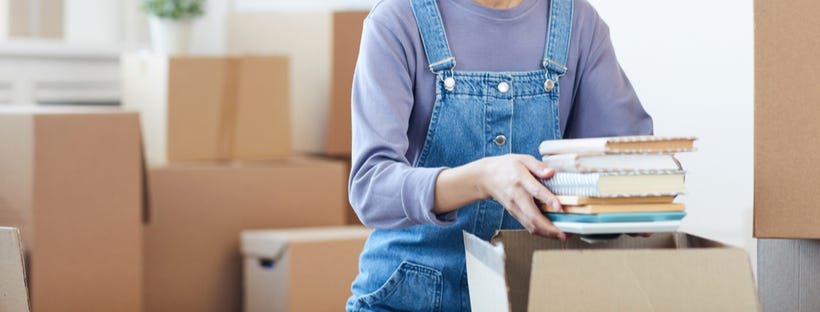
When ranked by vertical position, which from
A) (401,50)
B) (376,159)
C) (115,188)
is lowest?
(115,188)

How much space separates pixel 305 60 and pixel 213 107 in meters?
0.36

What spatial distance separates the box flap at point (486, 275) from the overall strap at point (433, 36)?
239 millimetres

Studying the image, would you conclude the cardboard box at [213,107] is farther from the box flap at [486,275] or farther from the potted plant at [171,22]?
the box flap at [486,275]

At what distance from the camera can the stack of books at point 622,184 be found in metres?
0.87

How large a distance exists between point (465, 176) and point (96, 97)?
9.00 ft

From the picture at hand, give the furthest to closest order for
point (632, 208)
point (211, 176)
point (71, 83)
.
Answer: point (71, 83), point (211, 176), point (632, 208)

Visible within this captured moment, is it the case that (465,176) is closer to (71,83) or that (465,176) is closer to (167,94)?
(167,94)

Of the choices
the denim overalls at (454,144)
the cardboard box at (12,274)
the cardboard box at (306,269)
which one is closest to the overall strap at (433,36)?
the denim overalls at (454,144)

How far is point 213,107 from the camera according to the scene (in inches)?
120

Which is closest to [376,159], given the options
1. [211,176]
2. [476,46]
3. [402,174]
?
[402,174]

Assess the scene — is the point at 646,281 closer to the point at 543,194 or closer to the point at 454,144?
the point at 543,194

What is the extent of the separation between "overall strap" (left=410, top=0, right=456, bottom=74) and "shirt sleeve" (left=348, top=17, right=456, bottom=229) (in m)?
0.03

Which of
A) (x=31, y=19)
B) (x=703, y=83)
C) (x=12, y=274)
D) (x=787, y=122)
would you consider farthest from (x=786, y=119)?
(x=31, y=19)

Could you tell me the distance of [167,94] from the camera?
9.80ft
